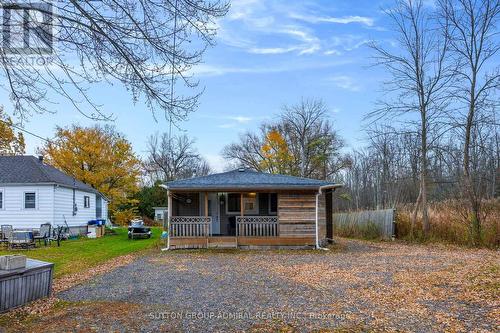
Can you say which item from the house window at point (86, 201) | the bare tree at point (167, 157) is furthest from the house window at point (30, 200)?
the bare tree at point (167, 157)

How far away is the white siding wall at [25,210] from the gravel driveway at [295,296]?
11.3m

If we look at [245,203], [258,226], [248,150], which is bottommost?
[258,226]

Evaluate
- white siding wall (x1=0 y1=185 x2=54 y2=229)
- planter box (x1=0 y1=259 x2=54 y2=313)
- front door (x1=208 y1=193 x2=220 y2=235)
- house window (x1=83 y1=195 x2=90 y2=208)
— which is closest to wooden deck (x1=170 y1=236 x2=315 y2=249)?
front door (x1=208 y1=193 x2=220 y2=235)

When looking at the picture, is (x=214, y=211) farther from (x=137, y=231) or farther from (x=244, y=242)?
(x=137, y=231)

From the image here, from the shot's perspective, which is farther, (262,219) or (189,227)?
(262,219)

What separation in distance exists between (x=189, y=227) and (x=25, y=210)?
9.86 metres

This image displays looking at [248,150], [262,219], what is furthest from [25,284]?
[248,150]

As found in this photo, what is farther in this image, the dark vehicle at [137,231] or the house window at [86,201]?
the house window at [86,201]

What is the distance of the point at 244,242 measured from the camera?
51.0 ft

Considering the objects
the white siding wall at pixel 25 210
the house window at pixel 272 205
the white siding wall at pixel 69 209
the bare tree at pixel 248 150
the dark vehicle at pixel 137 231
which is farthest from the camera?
the bare tree at pixel 248 150

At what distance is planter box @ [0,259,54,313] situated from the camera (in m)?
6.24

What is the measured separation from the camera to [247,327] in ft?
17.2

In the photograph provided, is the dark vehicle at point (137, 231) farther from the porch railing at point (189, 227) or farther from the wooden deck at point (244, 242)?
the wooden deck at point (244, 242)

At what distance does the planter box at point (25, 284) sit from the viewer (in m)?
6.24
